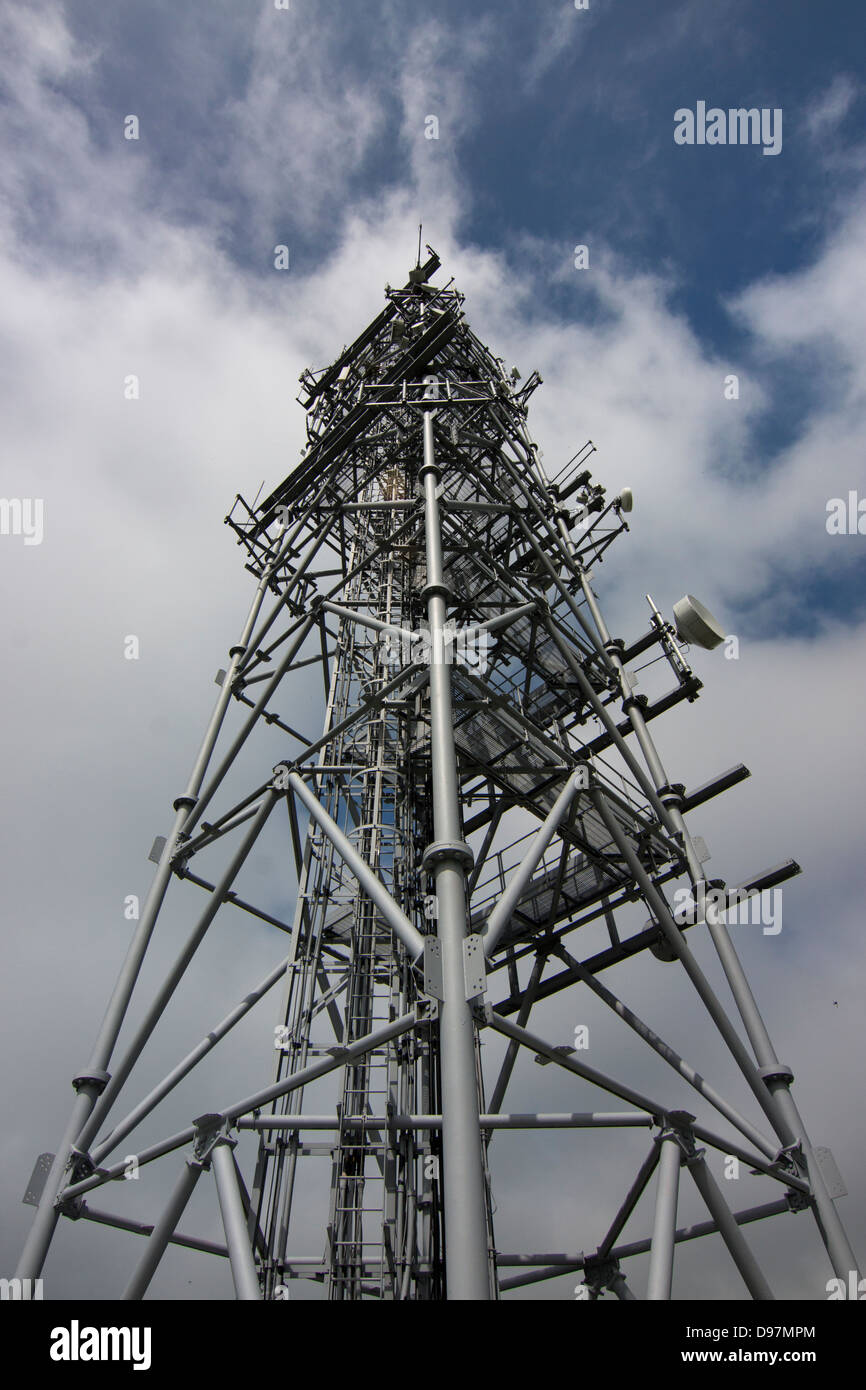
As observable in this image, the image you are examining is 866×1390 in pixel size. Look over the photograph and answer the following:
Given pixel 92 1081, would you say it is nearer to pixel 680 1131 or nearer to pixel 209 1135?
pixel 209 1135

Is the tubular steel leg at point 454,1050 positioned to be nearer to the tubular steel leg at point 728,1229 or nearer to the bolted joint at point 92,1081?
the tubular steel leg at point 728,1229

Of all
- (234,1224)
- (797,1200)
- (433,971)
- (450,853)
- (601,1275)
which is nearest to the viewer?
(433,971)

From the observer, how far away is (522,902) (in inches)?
504

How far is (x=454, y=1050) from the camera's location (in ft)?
17.5

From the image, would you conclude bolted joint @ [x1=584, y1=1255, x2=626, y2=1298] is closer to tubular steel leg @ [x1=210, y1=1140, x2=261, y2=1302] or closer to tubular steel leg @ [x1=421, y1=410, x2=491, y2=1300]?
tubular steel leg @ [x1=421, y1=410, x2=491, y2=1300]

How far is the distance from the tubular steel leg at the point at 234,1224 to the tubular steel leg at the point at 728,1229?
3.74m

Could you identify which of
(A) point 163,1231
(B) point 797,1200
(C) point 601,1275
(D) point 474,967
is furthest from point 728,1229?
(A) point 163,1231

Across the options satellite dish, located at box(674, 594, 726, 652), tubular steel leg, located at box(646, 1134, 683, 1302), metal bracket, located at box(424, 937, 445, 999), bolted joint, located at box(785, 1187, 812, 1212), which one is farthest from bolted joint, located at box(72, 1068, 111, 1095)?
satellite dish, located at box(674, 594, 726, 652)

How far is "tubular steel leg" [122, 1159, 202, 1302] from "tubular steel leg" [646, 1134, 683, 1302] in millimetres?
3828

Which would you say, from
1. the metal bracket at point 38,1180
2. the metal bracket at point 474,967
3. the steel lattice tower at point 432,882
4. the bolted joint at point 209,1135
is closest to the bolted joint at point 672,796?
the steel lattice tower at point 432,882

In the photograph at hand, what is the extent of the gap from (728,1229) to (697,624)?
8541 mm
